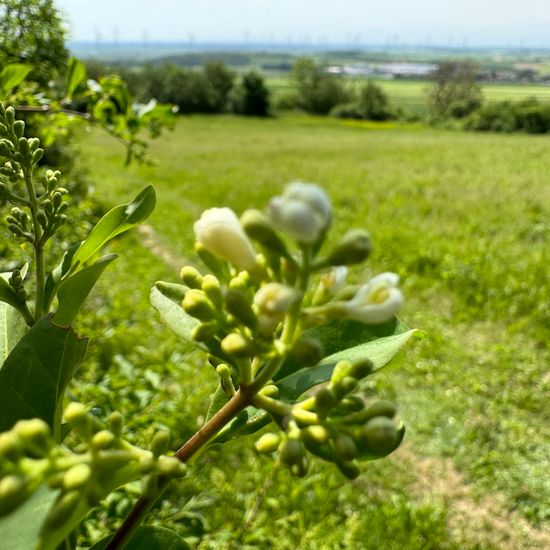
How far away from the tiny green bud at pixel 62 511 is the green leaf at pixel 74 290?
0.39 metres

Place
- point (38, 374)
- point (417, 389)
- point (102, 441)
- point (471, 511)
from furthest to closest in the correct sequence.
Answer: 1. point (417, 389)
2. point (471, 511)
3. point (38, 374)
4. point (102, 441)

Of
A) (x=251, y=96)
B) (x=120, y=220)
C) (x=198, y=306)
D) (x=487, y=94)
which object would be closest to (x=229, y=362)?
(x=198, y=306)

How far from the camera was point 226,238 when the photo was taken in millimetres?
739

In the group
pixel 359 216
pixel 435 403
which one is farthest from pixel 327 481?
pixel 359 216

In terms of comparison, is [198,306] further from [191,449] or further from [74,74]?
[74,74]

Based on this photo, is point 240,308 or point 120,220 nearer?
point 240,308

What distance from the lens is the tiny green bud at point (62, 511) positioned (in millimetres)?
585

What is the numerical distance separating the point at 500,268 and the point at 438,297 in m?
1.20

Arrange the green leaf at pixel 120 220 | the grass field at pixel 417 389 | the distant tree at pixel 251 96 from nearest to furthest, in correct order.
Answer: the green leaf at pixel 120 220
the grass field at pixel 417 389
the distant tree at pixel 251 96

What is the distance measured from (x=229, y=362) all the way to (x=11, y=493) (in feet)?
1.13

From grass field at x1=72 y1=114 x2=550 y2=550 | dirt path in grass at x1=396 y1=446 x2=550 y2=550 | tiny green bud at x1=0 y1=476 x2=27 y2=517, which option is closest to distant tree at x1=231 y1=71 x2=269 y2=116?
grass field at x1=72 y1=114 x2=550 y2=550

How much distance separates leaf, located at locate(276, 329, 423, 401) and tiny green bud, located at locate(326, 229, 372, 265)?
0.30 metres

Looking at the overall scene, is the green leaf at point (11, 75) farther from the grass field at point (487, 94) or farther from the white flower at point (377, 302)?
the grass field at point (487, 94)

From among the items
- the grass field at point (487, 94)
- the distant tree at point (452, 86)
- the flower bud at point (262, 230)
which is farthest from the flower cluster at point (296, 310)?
the distant tree at point (452, 86)
